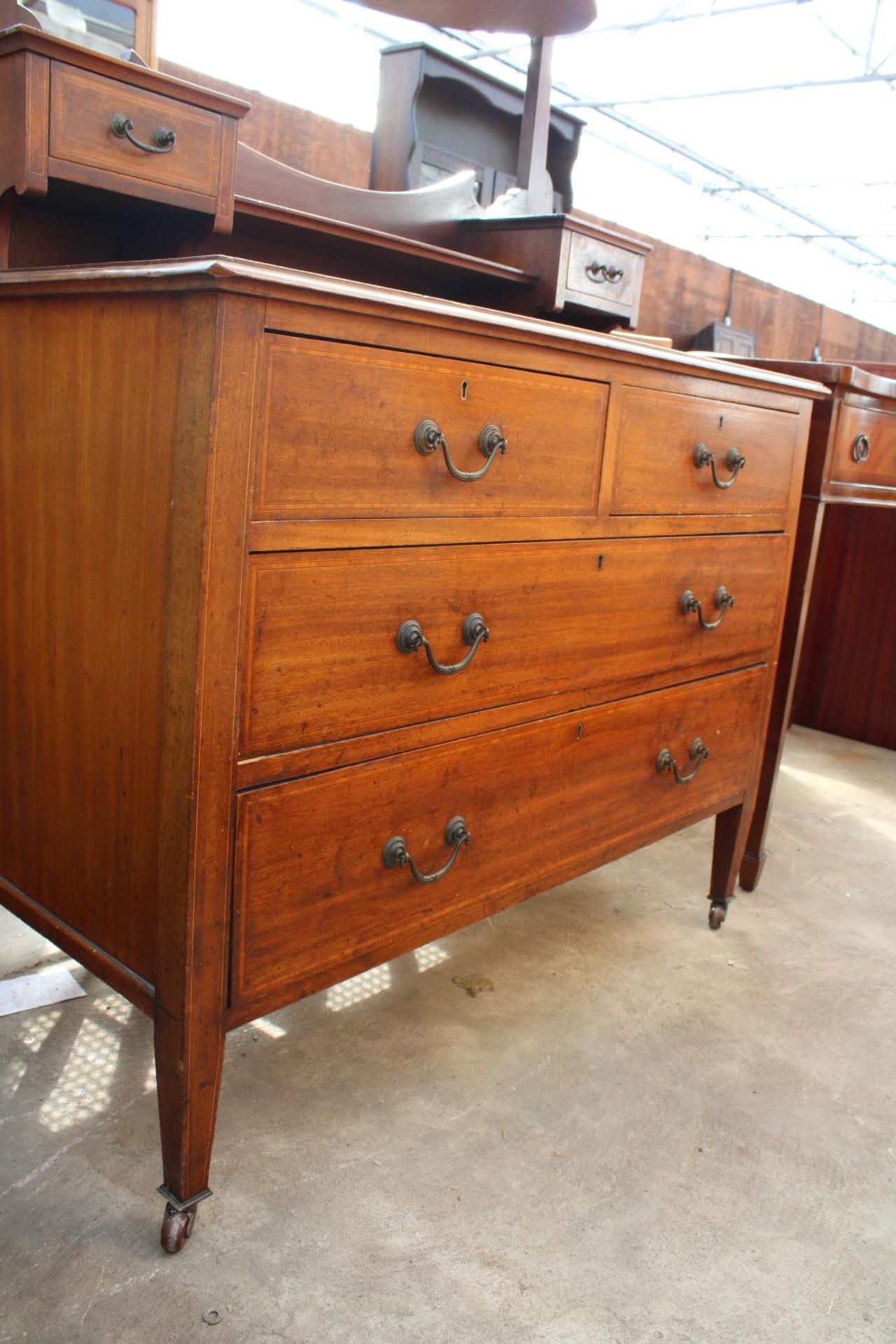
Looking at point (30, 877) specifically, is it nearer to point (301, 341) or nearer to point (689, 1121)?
point (301, 341)

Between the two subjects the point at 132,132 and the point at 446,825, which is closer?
the point at 132,132

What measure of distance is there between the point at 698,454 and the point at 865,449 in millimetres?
686

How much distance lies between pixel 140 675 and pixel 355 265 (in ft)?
3.11

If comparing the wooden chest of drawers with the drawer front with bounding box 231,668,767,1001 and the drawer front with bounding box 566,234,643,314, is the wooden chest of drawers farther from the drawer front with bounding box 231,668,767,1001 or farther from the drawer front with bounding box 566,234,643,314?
the drawer front with bounding box 566,234,643,314

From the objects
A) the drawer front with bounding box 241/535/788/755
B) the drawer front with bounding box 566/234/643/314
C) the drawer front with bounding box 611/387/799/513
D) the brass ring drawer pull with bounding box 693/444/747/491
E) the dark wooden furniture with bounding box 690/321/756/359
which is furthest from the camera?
the dark wooden furniture with bounding box 690/321/756/359

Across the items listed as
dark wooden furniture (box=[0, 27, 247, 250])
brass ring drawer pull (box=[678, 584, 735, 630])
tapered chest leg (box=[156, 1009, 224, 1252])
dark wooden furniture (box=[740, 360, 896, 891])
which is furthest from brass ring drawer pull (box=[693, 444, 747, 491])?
dark wooden furniture (box=[740, 360, 896, 891])

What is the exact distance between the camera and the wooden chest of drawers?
107 centimetres

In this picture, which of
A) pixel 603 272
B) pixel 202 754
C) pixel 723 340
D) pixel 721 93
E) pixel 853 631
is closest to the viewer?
pixel 202 754

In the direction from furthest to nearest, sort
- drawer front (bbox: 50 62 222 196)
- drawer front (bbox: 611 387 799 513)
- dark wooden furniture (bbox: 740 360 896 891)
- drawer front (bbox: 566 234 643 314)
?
dark wooden furniture (bbox: 740 360 896 891)
drawer front (bbox: 566 234 643 314)
drawer front (bbox: 611 387 799 513)
drawer front (bbox: 50 62 222 196)

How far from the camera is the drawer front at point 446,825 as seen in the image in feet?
3.92

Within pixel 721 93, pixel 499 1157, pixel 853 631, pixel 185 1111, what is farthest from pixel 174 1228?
pixel 721 93

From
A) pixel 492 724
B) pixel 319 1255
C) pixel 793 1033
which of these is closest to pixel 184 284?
pixel 492 724

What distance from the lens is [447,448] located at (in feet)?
4.07

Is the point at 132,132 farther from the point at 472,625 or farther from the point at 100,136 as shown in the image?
the point at 472,625
